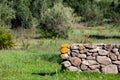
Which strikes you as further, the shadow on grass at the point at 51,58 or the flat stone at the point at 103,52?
the shadow on grass at the point at 51,58

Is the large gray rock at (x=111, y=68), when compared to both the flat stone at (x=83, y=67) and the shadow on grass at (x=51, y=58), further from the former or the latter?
the shadow on grass at (x=51, y=58)

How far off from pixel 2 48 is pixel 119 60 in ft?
55.4

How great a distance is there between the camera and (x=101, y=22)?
7050 cm

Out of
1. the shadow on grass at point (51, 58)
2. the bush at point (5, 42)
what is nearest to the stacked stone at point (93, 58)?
the shadow on grass at point (51, 58)

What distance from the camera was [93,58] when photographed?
45.5ft

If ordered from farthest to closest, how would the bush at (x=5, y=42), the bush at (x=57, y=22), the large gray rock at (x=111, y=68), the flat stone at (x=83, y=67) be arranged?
the bush at (x=57, y=22) < the bush at (x=5, y=42) < the flat stone at (x=83, y=67) < the large gray rock at (x=111, y=68)

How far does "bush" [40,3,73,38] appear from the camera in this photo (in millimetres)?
43406

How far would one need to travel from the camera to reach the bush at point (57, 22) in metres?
43.4

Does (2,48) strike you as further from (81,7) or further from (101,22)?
(81,7)

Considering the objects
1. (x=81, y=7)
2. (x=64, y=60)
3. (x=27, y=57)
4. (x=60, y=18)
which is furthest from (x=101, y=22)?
(x=64, y=60)

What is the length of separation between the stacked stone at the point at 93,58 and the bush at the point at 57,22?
2867 centimetres

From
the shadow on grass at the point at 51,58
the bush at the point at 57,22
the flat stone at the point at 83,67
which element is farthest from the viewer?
the bush at the point at 57,22

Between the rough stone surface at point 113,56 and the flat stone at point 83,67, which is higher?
the rough stone surface at point 113,56

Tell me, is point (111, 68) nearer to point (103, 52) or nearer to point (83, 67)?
point (103, 52)
